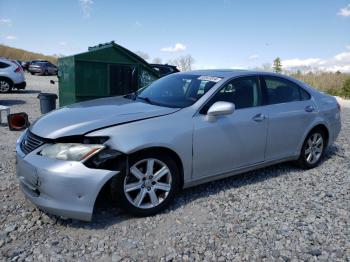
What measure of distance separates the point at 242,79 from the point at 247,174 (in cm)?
142

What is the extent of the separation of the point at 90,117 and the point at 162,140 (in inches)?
29.8

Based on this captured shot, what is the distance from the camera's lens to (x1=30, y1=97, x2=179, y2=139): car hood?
3.23 meters

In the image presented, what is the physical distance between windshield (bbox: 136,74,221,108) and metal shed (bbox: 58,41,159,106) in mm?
4088

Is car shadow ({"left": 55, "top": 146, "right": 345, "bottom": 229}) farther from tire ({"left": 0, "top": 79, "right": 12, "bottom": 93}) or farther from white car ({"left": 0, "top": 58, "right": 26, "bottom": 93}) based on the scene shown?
tire ({"left": 0, "top": 79, "right": 12, "bottom": 93})

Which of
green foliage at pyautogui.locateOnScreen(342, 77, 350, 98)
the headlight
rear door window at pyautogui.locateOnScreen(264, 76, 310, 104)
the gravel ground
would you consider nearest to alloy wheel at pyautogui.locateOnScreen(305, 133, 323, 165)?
A: rear door window at pyautogui.locateOnScreen(264, 76, 310, 104)

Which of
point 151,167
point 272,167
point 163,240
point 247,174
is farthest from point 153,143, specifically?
point 272,167

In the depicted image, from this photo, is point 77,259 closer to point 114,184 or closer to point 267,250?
point 114,184

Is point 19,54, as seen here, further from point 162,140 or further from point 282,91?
point 162,140

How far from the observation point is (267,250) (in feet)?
9.89

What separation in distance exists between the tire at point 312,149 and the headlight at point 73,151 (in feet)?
10.8

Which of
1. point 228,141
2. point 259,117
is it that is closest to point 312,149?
point 259,117

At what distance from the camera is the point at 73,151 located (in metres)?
3.12

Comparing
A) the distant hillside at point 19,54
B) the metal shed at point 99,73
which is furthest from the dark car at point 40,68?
the distant hillside at point 19,54

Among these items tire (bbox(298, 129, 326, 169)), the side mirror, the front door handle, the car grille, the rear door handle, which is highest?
the side mirror
